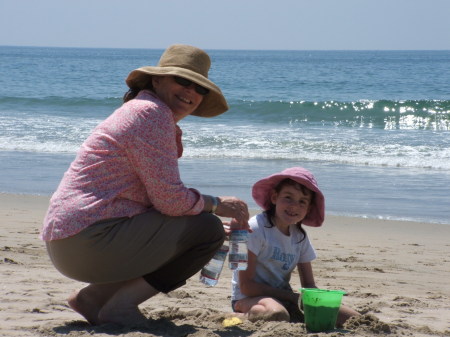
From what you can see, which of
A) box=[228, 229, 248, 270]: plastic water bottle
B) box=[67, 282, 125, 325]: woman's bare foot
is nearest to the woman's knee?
box=[228, 229, 248, 270]: plastic water bottle

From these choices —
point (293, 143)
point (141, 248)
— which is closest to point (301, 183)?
point (141, 248)

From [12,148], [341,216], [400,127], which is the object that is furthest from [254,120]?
[341,216]

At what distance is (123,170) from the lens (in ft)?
10.7

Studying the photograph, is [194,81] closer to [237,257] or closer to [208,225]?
[208,225]

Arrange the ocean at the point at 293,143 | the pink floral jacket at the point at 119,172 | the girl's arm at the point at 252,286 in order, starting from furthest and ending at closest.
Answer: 1. the ocean at the point at 293,143
2. the girl's arm at the point at 252,286
3. the pink floral jacket at the point at 119,172

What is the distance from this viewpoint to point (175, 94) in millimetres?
3475

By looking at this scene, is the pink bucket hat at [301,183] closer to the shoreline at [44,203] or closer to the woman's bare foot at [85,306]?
the woman's bare foot at [85,306]

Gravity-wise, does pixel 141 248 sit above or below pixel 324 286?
above

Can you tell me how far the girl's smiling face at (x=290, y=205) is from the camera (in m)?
3.89

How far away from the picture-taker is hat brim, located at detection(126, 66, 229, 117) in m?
3.40

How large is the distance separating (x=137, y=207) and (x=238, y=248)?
1.87 ft

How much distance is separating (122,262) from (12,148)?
9692mm

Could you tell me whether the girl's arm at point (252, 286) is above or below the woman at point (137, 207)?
below

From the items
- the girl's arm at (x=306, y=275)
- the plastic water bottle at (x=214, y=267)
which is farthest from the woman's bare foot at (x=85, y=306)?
the girl's arm at (x=306, y=275)
